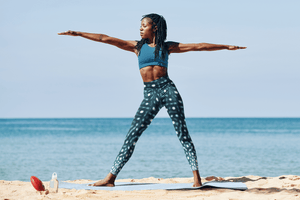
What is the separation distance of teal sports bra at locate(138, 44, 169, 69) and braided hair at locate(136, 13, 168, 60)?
0.18 feet

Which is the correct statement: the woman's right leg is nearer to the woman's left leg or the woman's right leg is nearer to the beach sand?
the woman's left leg

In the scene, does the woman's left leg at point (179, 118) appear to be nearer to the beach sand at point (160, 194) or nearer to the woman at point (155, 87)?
the woman at point (155, 87)

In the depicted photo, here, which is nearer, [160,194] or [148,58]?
[160,194]

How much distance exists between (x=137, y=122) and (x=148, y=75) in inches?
27.9

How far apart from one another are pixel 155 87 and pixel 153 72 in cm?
22

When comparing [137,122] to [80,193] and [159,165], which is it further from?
[159,165]

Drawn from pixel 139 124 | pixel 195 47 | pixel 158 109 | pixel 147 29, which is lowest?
pixel 139 124

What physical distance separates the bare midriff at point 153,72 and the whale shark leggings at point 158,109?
53 millimetres

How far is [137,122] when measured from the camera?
16.9 feet

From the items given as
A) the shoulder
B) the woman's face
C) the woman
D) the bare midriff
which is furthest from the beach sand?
the woman's face

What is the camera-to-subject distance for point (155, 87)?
516 centimetres

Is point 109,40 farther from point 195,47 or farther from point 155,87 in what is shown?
point 195,47

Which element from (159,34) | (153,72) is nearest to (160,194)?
(153,72)

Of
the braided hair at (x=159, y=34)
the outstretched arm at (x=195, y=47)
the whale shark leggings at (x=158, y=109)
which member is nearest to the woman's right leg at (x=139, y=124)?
the whale shark leggings at (x=158, y=109)
